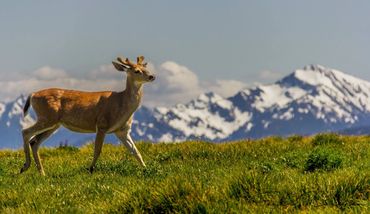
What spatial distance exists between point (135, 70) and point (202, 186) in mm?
8172

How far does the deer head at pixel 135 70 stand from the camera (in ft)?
54.5

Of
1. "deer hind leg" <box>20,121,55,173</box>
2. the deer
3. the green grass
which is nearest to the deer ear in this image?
the deer

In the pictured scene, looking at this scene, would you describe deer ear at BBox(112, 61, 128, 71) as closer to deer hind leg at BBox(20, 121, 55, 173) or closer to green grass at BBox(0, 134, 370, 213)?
deer hind leg at BBox(20, 121, 55, 173)

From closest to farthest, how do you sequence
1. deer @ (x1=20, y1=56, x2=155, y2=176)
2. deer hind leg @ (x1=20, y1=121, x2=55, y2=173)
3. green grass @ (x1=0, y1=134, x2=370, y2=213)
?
green grass @ (x1=0, y1=134, x2=370, y2=213), deer @ (x1=20, y1=56, x2=155, y2=176), deer hind leg @ (x1=20, y1=121, x2=55, y2=173)

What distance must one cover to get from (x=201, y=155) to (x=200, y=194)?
9.00m

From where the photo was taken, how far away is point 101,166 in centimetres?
1580

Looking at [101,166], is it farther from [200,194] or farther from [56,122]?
[200,194]

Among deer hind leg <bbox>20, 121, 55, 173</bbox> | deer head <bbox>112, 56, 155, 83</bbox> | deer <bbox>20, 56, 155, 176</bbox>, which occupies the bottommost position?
deer hind leg <bbox>20, 121, 55, 173</bbox>

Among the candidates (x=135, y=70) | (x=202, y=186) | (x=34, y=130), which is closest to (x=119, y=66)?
(x=135, y=70)

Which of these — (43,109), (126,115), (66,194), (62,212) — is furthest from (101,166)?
(62,212)

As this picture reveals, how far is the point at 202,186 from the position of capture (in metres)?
9.02

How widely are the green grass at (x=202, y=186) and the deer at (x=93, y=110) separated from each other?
941mm

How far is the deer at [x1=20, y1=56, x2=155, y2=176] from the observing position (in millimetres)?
16562

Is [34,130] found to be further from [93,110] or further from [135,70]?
[135,70]
